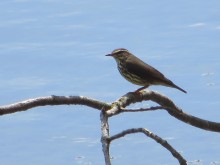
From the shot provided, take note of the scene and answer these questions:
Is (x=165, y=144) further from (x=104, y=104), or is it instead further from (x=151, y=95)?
(x=151, y=95)

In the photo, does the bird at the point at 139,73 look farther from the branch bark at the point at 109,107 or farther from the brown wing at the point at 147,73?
the branch bark at the point at 109,107

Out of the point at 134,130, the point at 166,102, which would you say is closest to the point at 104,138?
the point at 134,130

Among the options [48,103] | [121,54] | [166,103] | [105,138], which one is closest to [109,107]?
[48,103]

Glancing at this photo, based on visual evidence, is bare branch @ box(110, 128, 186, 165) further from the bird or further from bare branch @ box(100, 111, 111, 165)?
the bird

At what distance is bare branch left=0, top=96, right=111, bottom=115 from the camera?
155 inches

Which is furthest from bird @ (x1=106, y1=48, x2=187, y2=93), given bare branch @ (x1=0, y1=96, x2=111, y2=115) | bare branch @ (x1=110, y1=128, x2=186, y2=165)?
bare branch @ (x1=110, y1=128, x2=186, y2=165)

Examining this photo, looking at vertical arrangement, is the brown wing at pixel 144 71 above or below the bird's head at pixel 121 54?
below

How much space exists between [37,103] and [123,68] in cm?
213

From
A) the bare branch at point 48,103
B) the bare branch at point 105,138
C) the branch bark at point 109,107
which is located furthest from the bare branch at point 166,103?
the bare branch at point 105,138

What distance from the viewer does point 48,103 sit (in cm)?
409

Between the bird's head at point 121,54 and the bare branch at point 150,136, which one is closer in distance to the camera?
the bare branch at point 150,136

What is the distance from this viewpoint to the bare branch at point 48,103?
12.9ft

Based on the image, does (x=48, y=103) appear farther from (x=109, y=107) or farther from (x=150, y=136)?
(x=150, y=136)

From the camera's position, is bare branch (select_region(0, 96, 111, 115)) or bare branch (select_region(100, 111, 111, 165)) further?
bare branch (select_region(0, 96, 111, 115))
